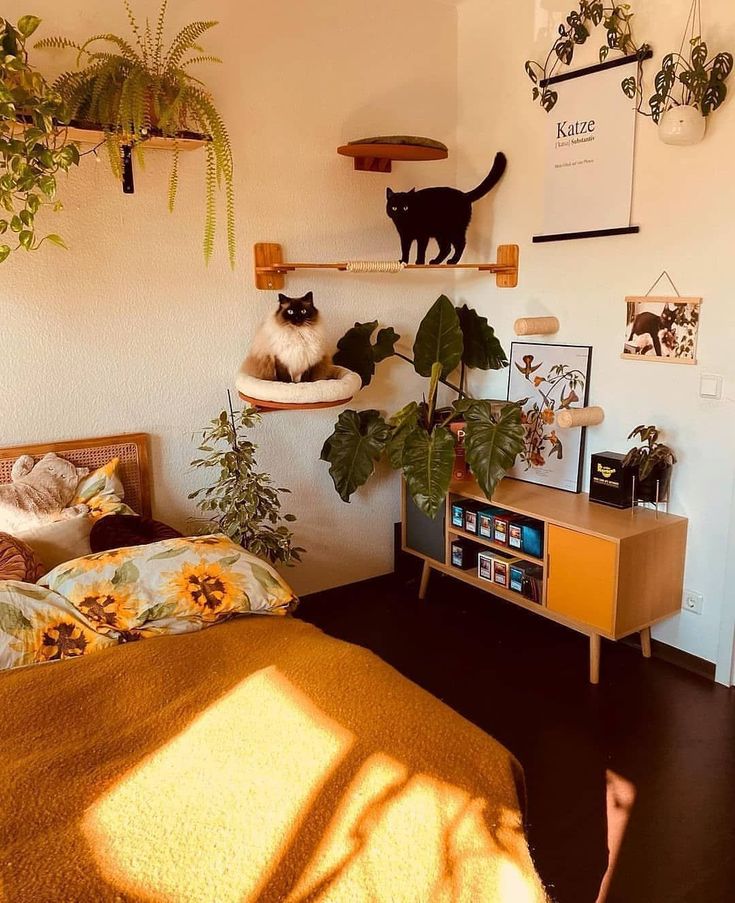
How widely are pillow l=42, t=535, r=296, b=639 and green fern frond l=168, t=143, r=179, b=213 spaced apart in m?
1.21

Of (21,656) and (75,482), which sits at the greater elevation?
(75,482)

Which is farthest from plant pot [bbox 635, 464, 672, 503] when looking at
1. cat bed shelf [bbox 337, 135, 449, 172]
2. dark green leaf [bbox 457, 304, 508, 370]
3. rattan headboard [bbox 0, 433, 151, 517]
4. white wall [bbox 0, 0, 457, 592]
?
rattan headboard [bbox 0, 433, 151, 517]

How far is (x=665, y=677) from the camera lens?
2.81 m

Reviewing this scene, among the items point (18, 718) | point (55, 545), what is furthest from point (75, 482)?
point (18, 718)

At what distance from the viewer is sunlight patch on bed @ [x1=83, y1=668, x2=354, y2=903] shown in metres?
1.25

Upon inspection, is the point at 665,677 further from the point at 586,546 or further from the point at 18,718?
the point at 18,718

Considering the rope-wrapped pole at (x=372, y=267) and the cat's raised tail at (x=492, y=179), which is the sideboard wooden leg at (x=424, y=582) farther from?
the cat's raised tail at (x=492, y=179)

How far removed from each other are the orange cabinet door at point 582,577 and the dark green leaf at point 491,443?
299 millimetres

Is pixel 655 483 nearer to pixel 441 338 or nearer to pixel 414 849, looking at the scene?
pixel 441 338

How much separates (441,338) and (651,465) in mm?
→ 1042

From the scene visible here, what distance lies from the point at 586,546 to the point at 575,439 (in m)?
0.60

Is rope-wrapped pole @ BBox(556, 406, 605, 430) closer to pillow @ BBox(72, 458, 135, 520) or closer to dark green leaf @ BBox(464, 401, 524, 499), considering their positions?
dark green leaf @ BBox(464, 401, 524, 499)

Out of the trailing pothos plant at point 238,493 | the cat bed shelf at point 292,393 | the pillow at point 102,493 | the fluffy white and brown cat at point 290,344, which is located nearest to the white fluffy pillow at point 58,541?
the pillow at point 102,493

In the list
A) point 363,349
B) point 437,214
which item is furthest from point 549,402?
point 437,214
